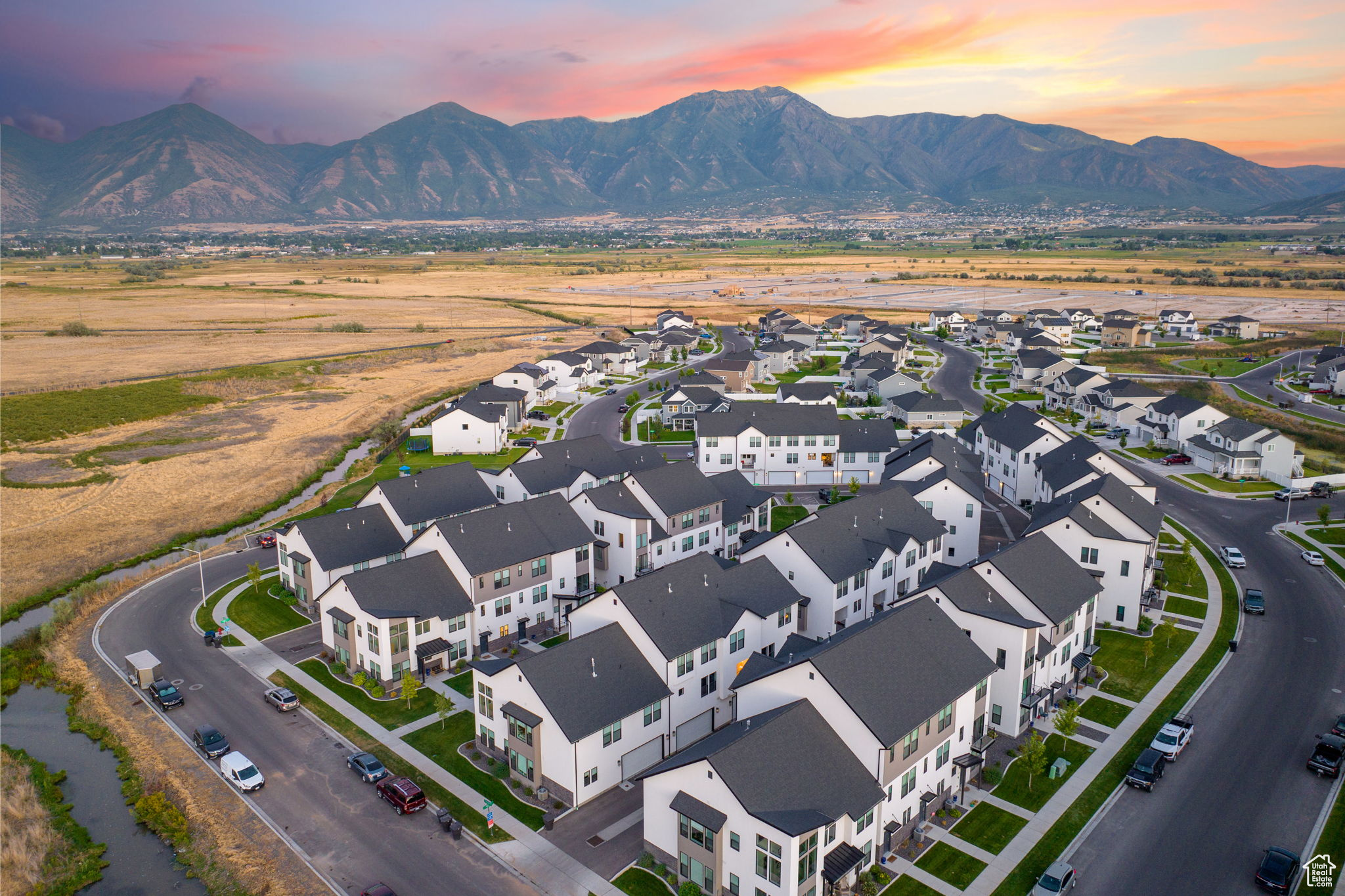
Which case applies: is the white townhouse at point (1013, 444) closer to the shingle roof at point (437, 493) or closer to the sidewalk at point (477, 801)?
the shingle roof at point (437, 493)

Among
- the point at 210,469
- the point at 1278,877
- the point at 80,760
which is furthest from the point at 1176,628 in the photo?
the point at 210,469

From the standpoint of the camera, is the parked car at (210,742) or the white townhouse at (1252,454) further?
the white townhouse at (1252,454)

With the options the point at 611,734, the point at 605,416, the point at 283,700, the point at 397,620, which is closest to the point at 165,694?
the point at 283,700

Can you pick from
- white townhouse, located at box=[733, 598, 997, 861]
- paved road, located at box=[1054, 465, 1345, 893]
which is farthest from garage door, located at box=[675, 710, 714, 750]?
paved road, located at box=[1054, 465, 1345, 893]

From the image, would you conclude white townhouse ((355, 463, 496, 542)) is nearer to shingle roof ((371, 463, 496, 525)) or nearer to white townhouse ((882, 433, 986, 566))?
shingle roof ((371, 463, 496, 525))

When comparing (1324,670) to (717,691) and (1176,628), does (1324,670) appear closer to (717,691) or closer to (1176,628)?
(1176,628)

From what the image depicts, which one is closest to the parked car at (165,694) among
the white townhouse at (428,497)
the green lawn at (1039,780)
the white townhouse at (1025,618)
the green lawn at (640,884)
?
the white townhouse at (428,497)

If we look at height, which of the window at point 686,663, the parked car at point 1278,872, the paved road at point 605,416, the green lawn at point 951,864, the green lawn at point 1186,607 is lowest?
the green lawn at point 951,864
